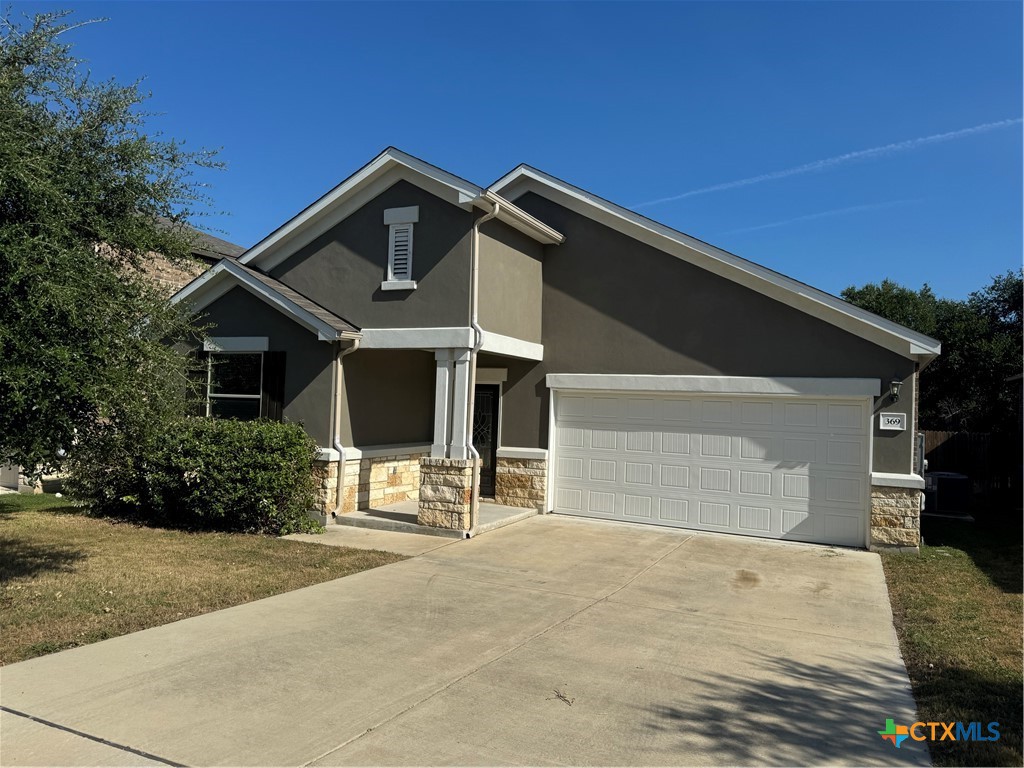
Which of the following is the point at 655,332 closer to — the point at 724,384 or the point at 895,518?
the point at 724,384

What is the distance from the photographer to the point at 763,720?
4.85m

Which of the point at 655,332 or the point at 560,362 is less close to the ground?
the point at 655,332

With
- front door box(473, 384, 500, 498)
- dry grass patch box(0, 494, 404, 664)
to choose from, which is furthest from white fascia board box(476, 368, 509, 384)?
dry grass patch box(0, 494, 404, 664)

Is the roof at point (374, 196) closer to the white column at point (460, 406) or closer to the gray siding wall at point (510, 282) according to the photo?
the gray siding wall at point (510, 282)

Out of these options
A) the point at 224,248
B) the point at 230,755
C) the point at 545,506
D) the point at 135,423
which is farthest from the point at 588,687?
the point at 224,248

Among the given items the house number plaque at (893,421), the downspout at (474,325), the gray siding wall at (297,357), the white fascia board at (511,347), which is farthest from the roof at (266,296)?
the house number plaque at (893,421)

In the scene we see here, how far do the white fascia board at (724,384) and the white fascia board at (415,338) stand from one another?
8.32 feet

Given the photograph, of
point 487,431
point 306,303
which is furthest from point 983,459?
point 306,303

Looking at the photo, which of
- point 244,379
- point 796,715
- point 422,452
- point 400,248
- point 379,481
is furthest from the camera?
point 422,452

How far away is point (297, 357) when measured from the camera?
39.9ft

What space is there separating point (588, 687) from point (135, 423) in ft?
16.1

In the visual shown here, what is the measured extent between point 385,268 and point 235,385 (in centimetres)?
337

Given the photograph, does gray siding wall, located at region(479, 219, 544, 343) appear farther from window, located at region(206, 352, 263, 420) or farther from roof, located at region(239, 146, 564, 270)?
window, located at region(206, 352, 263, 420)

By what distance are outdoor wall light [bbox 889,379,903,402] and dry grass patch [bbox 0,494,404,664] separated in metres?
7.54
